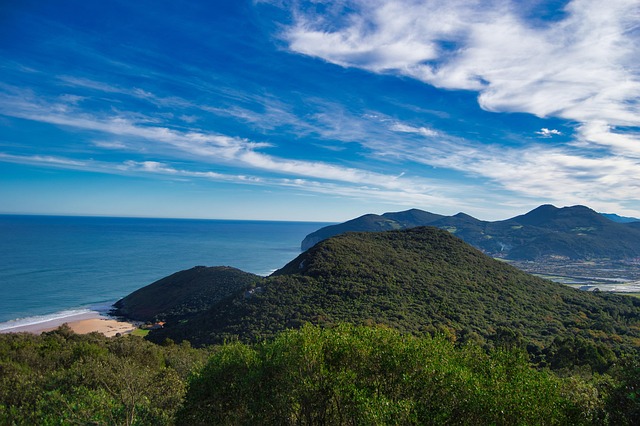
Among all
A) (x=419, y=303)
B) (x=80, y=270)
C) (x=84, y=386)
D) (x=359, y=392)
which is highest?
(x=359, y=392)

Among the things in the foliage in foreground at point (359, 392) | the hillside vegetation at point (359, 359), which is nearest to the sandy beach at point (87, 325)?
the hillside vegetation at point (359, 359)

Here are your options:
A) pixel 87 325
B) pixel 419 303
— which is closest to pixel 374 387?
pixel 419 303

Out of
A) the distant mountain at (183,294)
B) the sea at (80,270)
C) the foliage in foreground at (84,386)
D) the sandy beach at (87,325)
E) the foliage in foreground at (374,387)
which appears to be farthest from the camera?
the distant mountain at (183,294)

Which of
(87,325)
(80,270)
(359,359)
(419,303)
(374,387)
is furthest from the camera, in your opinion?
(80,270)

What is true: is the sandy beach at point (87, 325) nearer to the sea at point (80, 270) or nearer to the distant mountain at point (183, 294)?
the sea at point (80, 270)

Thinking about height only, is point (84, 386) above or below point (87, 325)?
above

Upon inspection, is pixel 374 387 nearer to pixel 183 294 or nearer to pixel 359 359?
pixel 359 359

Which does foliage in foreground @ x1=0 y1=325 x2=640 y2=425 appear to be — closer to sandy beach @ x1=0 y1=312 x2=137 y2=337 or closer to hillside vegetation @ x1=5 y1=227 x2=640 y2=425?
hillside vegetation @ x1=5 y1=227 x2=640 y2=425
